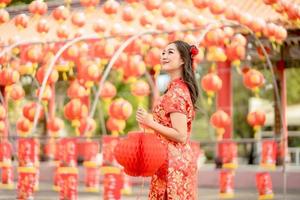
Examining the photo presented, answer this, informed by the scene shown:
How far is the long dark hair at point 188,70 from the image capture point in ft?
14.2

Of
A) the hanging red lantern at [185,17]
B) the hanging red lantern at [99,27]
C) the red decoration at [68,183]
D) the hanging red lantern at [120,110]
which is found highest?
the hanging red lantern at [185,17]

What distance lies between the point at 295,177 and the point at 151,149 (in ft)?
35.7

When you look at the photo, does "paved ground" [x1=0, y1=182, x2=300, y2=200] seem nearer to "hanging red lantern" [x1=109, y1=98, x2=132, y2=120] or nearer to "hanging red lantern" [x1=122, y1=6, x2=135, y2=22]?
"hanging red lantern" [x1=109, y1=98, x2=132, y2=120]

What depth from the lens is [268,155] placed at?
1231cm

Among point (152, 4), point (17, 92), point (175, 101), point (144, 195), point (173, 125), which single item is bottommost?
point (144, 195)

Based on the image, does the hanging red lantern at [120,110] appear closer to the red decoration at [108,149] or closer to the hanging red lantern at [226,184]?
the red decoration at [108,149]

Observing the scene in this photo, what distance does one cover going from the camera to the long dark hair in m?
4.32

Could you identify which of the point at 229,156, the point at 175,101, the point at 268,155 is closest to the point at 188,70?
the point at 175,101

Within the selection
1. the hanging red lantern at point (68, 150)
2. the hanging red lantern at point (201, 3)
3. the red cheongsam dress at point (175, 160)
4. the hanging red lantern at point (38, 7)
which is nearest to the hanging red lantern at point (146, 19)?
the hanging red lantern at point (201, 3)

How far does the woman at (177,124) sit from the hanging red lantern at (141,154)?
5 centimetres

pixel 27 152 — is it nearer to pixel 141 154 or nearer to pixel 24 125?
pixel 24 125

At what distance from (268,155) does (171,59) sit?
829 cm

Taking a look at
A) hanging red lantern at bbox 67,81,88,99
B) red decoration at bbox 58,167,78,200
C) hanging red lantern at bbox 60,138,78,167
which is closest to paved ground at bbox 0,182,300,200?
hanging red lantern at bbox 60,138,78,167

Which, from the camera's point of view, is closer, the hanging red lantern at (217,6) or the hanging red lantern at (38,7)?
the hanging red lantern at (38,7)
